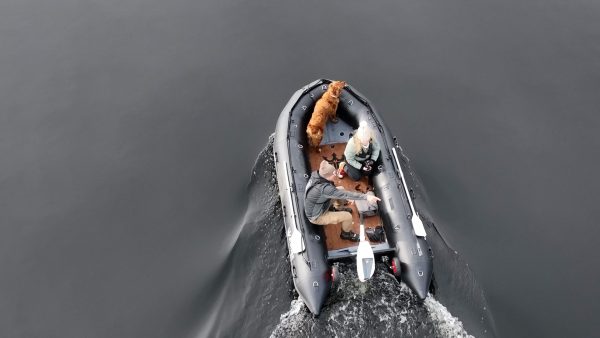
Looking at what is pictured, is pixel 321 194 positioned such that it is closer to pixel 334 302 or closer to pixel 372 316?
pixel 334 302

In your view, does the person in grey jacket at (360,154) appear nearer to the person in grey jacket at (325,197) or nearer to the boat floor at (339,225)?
the boat floor at (339,225)

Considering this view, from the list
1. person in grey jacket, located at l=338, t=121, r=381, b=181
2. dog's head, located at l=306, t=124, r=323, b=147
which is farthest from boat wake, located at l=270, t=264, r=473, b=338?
dog's head, located at l=306, t=124, r=323, b=147

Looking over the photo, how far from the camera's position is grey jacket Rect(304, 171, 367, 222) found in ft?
23.7

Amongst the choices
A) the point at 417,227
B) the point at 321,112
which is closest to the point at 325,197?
the point at 417,227

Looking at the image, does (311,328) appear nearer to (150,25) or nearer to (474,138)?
(474,138)

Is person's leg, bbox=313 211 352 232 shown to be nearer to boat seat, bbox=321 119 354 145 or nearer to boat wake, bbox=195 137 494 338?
boat wake, bbox=195 137 494 338

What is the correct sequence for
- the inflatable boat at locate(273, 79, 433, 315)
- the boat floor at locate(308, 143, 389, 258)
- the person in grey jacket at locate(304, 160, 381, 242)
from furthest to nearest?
1. the boat floor at locate(308, 143, 389, 258)
2. the inflatable boat at locate(273, 79, 433, 315)
3. the person in grey jacket at locate(304, 160, 381, 242)

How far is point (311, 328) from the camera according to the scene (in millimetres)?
7324

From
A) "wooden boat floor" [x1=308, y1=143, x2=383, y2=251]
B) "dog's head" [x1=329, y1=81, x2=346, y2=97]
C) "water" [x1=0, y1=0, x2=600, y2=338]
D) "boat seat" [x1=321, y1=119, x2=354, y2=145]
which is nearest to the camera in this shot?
"wooden boat floor" [x1=308, y1=143, x2=383, y2=251]

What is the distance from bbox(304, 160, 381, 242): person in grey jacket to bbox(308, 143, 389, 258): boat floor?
23cm

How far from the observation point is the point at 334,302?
25.0 ft

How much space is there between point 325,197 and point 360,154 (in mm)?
1451

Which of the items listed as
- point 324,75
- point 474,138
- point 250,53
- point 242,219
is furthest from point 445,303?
point 250,53

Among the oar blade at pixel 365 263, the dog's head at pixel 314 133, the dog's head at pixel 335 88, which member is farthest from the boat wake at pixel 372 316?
the dog's head at pixel 335 88
